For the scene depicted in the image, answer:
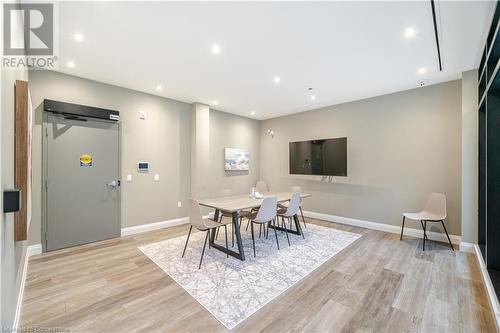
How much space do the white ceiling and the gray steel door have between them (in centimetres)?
99

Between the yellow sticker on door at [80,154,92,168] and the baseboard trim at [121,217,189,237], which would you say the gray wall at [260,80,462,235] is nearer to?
the baseboard trim at [121,217,189,237]

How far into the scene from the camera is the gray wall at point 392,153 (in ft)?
12.2

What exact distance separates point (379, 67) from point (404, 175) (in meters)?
2.18

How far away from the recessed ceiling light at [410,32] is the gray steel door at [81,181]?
4597 millimetres

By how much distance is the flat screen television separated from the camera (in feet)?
15.5

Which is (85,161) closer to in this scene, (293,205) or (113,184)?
(113,184)

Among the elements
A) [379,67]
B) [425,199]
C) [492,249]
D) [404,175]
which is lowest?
[492,249]

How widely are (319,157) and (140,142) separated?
12.9 feet

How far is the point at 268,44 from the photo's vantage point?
8.70 feet

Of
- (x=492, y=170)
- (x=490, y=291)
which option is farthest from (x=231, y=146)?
(x=490, y=291)

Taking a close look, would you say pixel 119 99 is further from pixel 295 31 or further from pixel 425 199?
pixel 425 199

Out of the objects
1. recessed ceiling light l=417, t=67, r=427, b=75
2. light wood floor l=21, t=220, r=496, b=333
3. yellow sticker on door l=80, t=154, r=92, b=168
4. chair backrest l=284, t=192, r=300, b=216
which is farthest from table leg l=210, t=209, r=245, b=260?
recessed ceiling light l=417, t=67, r=427, b=75


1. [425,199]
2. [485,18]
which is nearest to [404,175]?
[425,199]

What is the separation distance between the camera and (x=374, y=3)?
1995 mm
